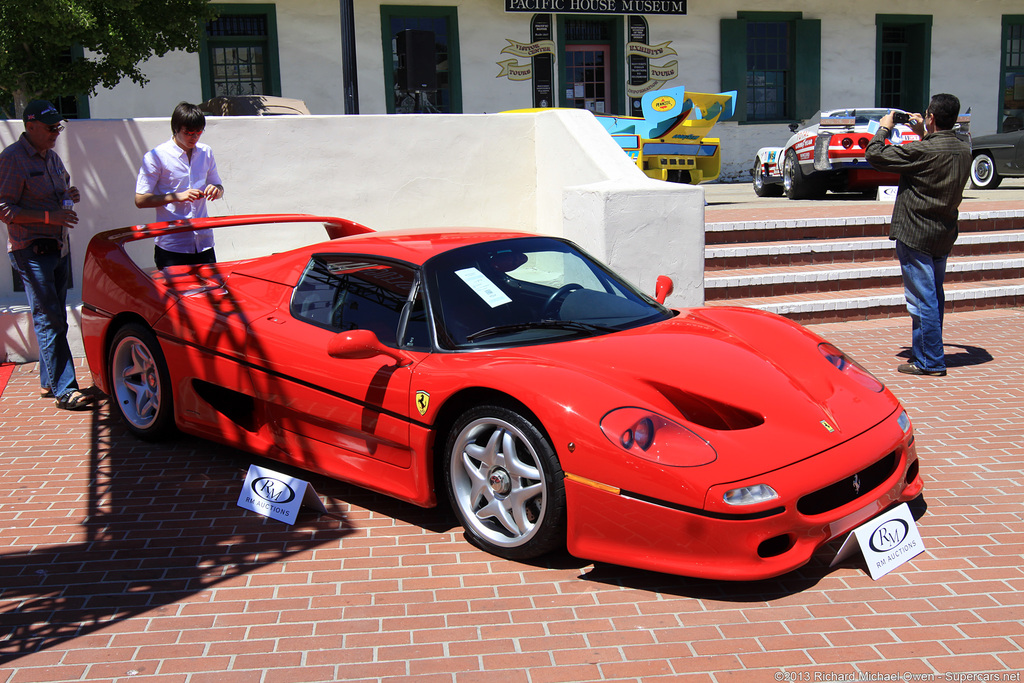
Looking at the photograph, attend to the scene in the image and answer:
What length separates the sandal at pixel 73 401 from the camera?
5848mm

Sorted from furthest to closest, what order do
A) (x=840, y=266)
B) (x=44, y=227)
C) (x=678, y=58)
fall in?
1. (x=678, y=58)
2. (x=840, y=266)
3. (x=44, y=227)

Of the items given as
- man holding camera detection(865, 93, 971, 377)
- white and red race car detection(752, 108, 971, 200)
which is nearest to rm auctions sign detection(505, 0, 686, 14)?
white and red race car detection(752, 108, 971, 200)

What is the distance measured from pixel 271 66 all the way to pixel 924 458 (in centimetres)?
1487

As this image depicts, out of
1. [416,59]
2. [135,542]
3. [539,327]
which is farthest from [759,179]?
[135,542]

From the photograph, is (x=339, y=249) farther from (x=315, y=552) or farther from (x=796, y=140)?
(x=796, y=140)

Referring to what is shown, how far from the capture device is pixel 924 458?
4668mm

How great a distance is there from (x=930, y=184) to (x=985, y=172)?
42.1 feet

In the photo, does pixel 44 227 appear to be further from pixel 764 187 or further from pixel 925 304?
pixel 764 187

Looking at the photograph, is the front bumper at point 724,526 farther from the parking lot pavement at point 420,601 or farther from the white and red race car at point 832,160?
the white and red race car at point 832,160

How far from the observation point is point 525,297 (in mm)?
4152

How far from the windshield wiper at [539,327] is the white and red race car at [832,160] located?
36.8ft

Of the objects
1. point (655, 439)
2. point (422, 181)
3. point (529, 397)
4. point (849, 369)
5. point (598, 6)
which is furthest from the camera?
point (598, 6)

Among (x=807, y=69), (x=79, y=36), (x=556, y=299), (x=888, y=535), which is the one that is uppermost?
(x=807, y=69)

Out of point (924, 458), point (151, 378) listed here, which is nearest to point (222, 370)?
point (151, 378)
